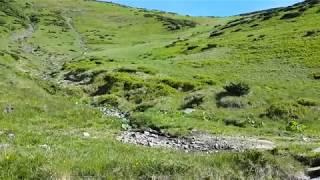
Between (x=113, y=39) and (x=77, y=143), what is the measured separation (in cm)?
14098

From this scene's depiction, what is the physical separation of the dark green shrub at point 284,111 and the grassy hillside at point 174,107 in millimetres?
104

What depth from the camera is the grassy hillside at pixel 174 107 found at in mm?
19547

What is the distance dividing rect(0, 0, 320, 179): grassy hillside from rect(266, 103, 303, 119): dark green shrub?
0.10 meters

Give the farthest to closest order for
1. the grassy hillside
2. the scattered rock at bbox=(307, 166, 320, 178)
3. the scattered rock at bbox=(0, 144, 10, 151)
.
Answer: the scattered rock at bbox=(0, 144, 10, 151), the scattered rock at bbox=(307, 166, 320, 178), the grassy hillside

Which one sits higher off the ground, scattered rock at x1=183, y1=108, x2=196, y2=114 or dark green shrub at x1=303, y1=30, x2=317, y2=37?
dark green shrub at x1=303, y1=30, x2=317, y2=37

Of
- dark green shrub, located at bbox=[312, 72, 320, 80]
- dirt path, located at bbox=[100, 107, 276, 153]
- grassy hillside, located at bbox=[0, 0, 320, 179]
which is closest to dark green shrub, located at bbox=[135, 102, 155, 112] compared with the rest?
grassy hillside, located at bbox=[0, 0, 320, 179]

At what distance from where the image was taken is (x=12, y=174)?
1783 centimetres

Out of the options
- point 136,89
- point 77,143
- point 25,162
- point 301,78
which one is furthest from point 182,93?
point 25,162

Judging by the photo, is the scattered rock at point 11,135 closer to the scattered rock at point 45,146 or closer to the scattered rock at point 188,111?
the scattered rock at point 45,146

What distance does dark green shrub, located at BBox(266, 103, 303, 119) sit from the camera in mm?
39219

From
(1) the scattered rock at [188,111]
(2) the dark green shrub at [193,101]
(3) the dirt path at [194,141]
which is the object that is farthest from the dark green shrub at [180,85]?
(3) the dirt path at [194,141]

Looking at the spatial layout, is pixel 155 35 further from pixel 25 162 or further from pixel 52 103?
pixel 25 162

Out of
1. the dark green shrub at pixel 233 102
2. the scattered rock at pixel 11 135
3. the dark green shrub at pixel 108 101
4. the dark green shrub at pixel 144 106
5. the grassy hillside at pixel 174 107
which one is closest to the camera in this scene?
the grassy hillside at pixel 174 107

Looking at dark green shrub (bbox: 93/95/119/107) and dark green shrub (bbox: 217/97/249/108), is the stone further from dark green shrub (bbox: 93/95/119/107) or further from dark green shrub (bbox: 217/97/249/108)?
dark green shrub (bbox: 93/95/119/107)
